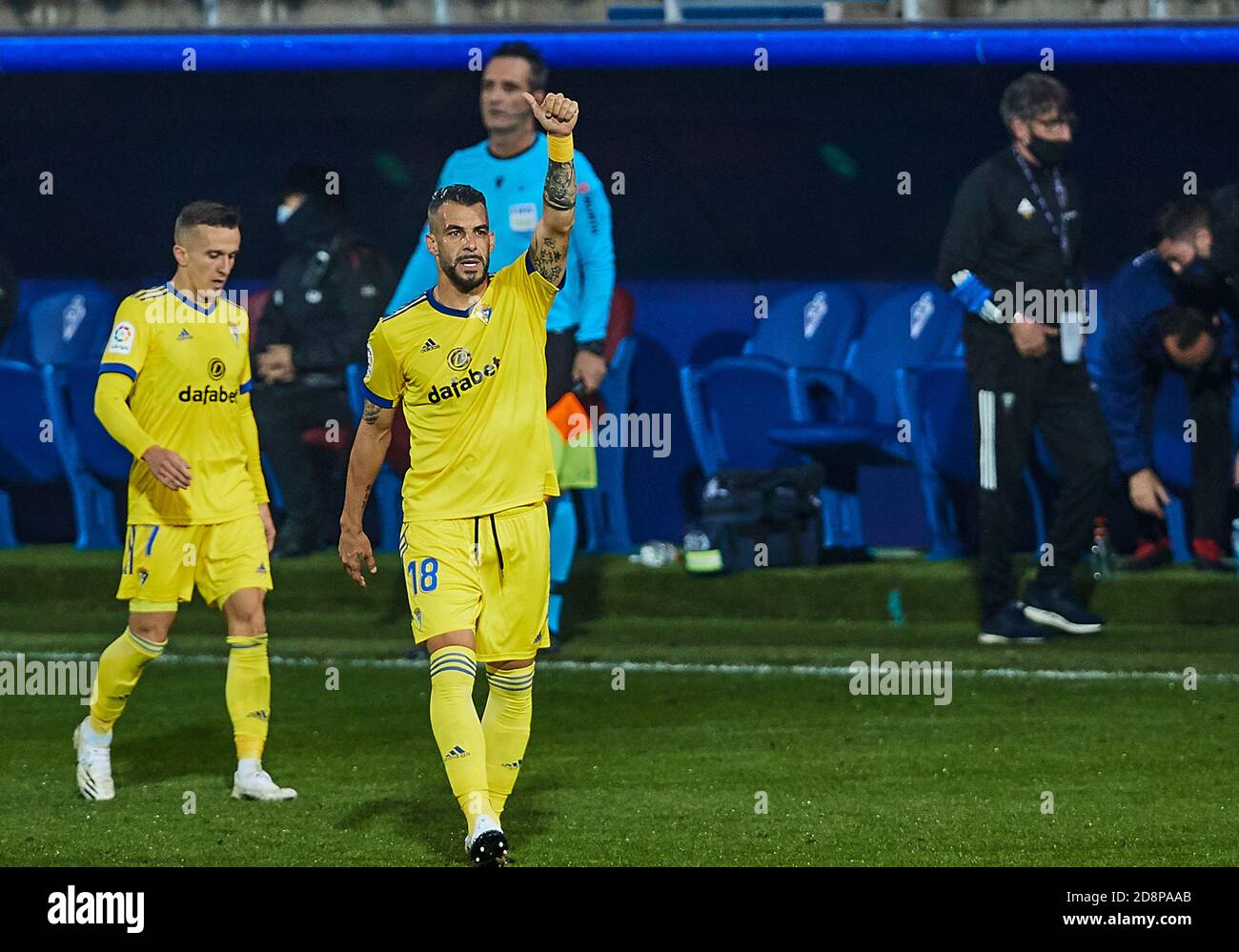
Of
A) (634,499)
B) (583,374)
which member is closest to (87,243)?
(634,499)

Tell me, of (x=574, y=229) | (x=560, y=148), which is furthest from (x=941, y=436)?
(x=560, y=148)

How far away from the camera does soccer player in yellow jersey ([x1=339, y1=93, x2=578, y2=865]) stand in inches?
218

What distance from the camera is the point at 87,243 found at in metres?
11.8

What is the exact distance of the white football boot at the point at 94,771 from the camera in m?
6.54

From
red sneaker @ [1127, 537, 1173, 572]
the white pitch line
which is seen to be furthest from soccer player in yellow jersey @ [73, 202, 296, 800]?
red sneaker @ [1127, 537, 1173, 572]

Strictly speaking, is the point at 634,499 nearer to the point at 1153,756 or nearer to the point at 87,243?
the point at 87,243

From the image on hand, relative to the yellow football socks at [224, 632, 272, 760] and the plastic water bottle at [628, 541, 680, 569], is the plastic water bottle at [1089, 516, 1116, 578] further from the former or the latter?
the yellow football socks at [224, 632, 272, 760]

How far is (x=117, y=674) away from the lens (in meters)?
6.67

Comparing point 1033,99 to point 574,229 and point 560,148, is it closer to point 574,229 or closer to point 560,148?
point 574,229

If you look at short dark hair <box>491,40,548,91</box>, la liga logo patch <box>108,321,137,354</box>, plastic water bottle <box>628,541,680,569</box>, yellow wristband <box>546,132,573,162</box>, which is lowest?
plastic water bottle <box>628,541,680,569</box>

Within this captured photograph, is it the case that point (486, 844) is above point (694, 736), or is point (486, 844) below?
above

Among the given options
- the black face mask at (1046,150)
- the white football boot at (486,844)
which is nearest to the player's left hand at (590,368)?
the black face mask at (1046,150)

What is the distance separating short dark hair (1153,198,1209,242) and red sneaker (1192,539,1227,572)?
1427 mm

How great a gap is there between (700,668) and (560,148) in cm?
400
